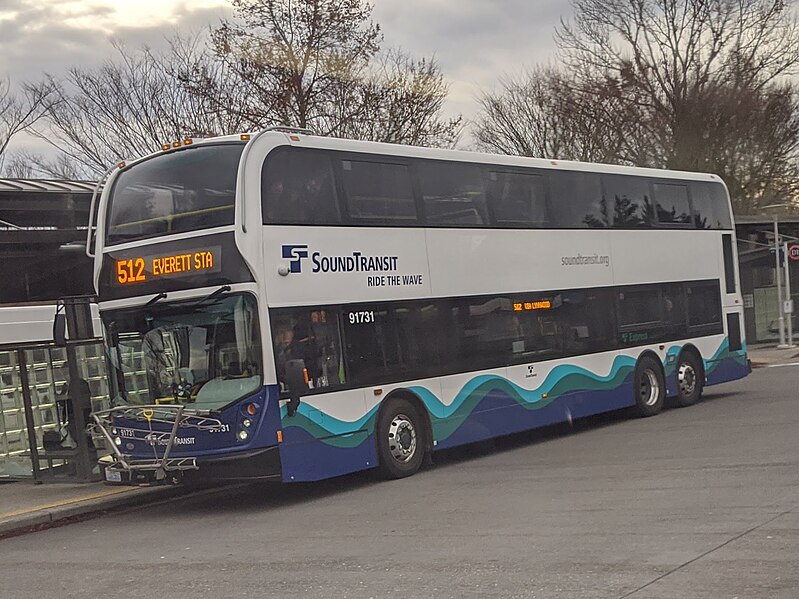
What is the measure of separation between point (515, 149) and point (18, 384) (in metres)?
30.8

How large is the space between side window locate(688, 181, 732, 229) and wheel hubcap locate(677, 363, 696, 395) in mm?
2559

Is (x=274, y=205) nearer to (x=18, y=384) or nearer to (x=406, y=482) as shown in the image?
(x=406, y=482)

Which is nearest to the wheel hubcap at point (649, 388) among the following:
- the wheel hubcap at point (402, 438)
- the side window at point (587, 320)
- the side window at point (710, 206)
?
the side window at point (587, 320)

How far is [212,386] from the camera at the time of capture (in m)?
11.9

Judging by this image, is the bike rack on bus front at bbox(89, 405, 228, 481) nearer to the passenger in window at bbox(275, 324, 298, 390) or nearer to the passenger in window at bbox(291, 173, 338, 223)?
the passenger in window at bbox(275, 324, 298, 390)

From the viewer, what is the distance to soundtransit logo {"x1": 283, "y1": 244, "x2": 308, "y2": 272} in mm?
12263

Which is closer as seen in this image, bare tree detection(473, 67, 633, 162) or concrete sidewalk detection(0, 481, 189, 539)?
concrete sidewalk detection(0, 481, 189, 539)

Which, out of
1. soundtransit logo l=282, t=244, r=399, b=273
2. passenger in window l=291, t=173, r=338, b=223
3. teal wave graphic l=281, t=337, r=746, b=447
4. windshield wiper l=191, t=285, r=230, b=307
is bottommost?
teal wave graphic l=281, t=337, r=746, b=447

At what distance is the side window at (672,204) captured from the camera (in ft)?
62.4

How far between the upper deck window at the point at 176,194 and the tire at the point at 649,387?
28.5 feet

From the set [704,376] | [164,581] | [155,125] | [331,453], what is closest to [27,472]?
[331,453]

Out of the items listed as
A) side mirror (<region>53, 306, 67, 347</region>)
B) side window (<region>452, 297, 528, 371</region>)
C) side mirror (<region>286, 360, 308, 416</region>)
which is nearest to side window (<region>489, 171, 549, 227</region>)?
side window (<region>452, 297, 528, 371</region>)

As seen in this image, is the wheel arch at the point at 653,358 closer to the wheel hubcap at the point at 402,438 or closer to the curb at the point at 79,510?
the wheel hubcap at the point at 402,438

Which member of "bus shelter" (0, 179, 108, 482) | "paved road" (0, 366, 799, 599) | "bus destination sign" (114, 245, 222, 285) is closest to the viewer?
"paved road" (0, 366, 799, 599)
